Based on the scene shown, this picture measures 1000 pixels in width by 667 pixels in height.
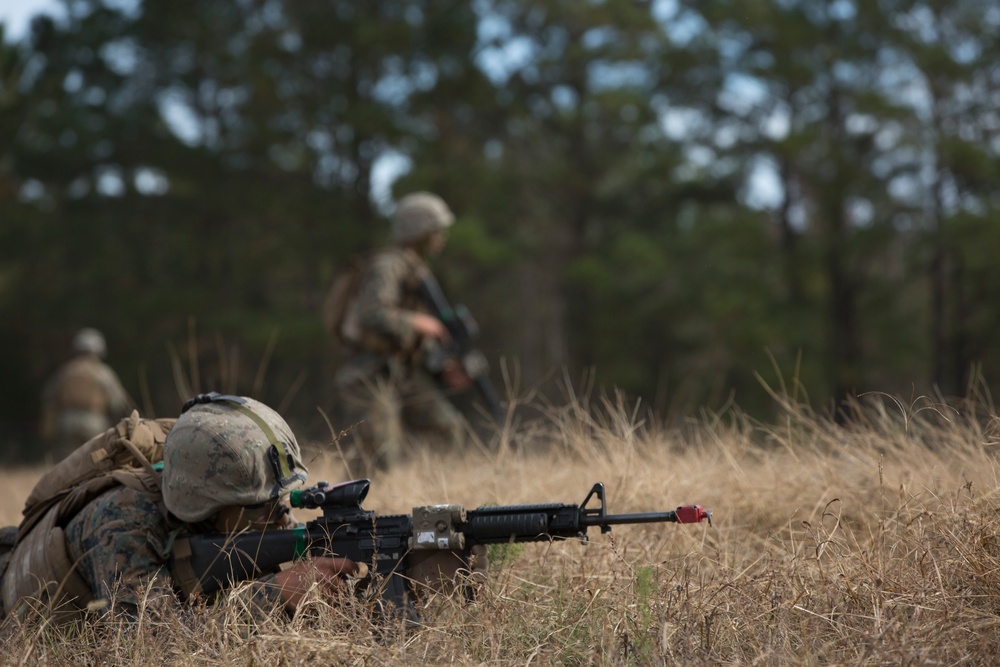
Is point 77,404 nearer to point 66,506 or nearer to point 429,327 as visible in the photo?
point 429,327

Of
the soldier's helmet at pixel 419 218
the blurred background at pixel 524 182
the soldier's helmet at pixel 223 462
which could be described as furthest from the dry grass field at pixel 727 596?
the blurred background at pixel 524 182

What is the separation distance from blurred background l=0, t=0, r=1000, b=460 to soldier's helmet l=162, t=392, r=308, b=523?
13.8 meters

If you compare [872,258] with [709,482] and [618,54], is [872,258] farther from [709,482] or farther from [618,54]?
[709,482]

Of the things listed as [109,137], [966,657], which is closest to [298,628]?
[966,657]

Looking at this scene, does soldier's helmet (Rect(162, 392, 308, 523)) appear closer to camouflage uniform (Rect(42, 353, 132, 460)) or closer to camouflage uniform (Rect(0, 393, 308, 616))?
camouflage uniform (Rect(0, 393, 308, 616))

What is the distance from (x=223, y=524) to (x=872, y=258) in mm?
16602

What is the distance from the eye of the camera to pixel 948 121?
56.3ft

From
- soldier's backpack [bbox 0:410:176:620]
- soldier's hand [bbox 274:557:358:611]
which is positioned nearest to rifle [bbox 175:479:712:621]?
soldier's hand [bbox 274:557:358:611]

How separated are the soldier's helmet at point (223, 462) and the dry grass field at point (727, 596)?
0.35m

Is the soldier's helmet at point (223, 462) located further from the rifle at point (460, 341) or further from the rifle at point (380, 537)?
the rifle at point (460, 341)

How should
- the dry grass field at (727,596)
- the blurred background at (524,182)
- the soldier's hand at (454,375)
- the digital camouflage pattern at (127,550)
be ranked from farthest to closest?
the blurred background at (524,182) → the soldier's hand at (454,375) → the digital camouflage pattern at (127,550) → the dry grass field at (727,596)

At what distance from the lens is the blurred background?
1738 centimetres

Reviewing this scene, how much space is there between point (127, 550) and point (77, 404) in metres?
9.23

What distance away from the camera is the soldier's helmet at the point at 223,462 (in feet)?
10.7
